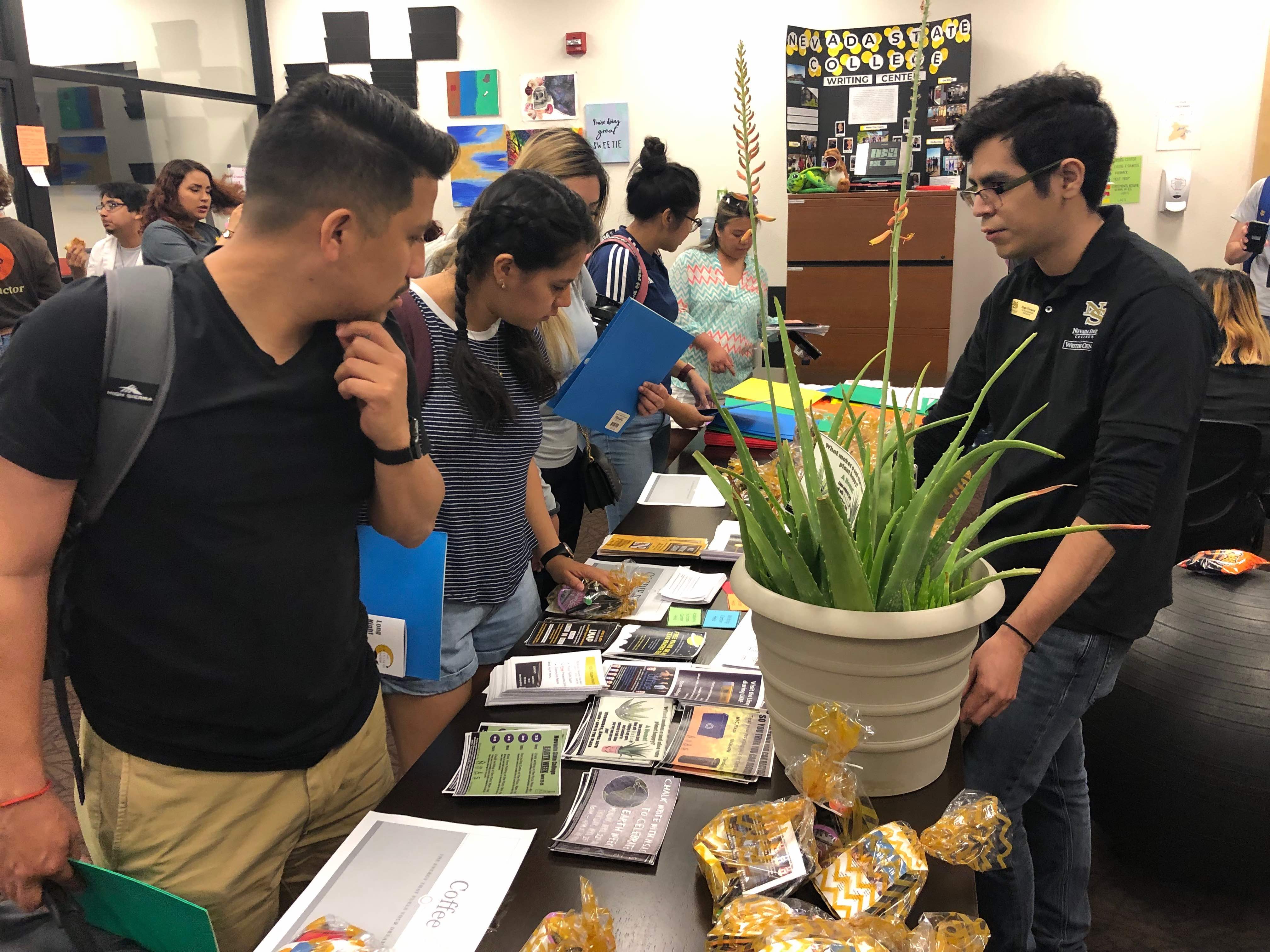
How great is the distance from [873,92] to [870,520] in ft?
16.4

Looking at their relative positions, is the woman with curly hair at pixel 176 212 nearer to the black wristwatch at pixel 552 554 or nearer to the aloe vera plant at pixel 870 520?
the black wristwatch at pixel 552 554

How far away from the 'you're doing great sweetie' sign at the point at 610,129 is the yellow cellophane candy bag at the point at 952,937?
229 inches

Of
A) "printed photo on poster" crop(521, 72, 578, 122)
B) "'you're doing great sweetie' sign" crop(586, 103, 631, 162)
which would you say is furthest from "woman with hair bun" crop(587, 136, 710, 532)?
"printed photo on poster" crop(521, 72, 578, 122)

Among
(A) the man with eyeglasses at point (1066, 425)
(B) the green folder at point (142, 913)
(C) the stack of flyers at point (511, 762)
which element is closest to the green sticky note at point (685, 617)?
(C) the stack of flyers at point (511, 762)

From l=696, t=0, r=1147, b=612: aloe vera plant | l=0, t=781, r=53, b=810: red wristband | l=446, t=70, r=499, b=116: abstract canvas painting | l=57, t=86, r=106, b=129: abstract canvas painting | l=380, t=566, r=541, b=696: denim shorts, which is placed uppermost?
l=446, t=70, r=499, b=116: abstract canvas painting

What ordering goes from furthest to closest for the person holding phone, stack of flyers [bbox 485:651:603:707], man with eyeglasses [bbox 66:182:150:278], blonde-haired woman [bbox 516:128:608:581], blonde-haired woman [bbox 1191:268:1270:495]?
man with eyeglasses [bbox 66:182:150:278]
the person holding phone
blonde-haired woman [bbox 1191:268:1270:495]
blonde-haired woman [bbox 516:128:608:581]
stack of flyers [bbox 485:651:603:707]

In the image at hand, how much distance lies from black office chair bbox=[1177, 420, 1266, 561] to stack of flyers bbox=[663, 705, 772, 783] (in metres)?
1.80

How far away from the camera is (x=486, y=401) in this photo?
4.51 ft

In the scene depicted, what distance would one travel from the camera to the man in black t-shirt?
87 centimetres

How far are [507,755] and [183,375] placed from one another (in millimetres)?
577

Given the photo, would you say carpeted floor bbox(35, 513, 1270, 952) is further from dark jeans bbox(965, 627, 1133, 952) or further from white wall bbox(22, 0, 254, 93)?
white wall bbox(22, 0, 254, 93)

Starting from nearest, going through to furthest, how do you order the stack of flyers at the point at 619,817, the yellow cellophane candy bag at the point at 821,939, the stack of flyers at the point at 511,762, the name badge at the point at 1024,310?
the yellow cellophane candy bag at the point at 821,939, the stack of flyers at the point at 619,817, the stack of flyers at the point at 511,762, the name badge at the point at 1024,310

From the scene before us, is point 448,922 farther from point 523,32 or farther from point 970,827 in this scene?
point 523,32

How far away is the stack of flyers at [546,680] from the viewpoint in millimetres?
1264
